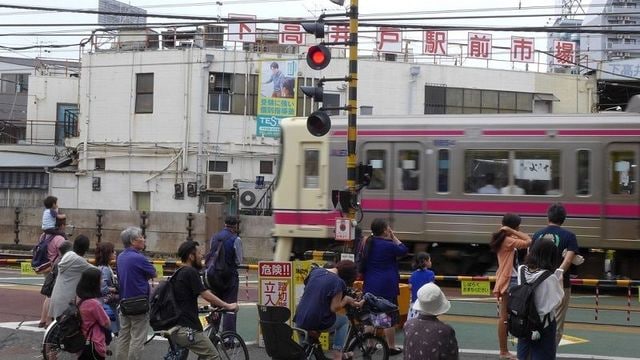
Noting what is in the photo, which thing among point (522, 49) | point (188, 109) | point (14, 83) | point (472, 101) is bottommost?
point (188, 109)

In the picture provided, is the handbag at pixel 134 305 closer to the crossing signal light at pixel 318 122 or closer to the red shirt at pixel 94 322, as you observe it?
the red shirt at pixel 94 322

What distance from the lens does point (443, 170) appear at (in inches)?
643

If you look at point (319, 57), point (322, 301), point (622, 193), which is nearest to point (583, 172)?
point (622, 193)

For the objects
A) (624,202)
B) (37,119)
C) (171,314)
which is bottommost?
(171,314)

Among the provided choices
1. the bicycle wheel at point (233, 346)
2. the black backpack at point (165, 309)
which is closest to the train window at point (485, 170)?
the bicycle wheel at point (233, 346)

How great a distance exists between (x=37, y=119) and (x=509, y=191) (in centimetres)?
2768

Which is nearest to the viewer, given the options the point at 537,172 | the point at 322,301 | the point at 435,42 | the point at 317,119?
the point at 322,301

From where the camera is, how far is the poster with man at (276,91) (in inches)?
1179

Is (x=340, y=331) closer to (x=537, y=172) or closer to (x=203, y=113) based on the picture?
(x=537, y=172)

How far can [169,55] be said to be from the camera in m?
30.0

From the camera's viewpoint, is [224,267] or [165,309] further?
[224,267]

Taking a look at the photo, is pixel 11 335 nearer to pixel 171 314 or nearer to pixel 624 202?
pixel 171 314

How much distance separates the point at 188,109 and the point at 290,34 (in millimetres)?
4813

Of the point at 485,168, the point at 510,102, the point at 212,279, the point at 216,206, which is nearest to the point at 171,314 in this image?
the point at 212,279
